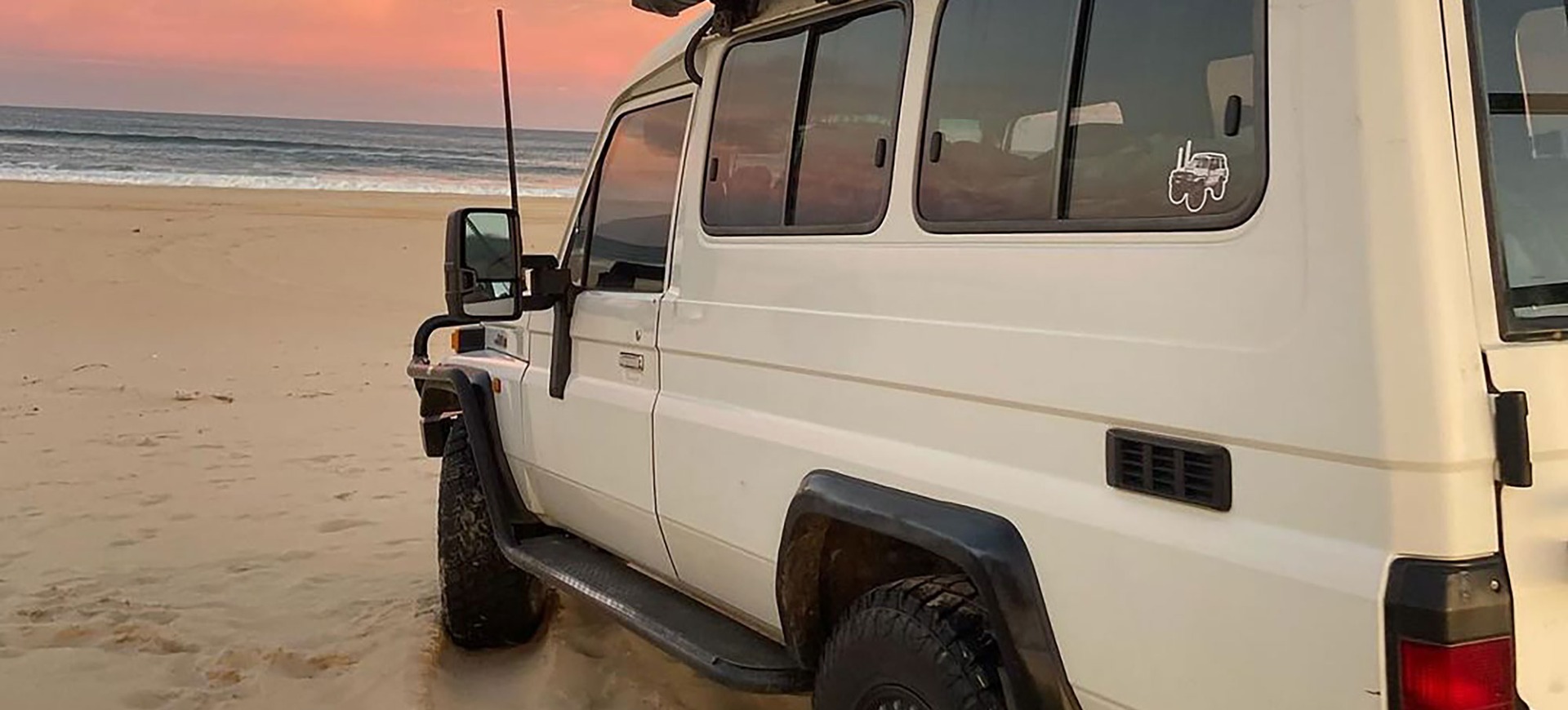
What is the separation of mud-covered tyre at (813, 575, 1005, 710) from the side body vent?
476 mm

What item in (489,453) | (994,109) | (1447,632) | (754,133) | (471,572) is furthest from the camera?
(471,572)

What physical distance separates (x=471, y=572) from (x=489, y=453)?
516 millimetres

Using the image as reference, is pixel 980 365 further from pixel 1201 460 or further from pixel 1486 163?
pixel 1486 163

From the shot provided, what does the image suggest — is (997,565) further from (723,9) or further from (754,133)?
(723,9)

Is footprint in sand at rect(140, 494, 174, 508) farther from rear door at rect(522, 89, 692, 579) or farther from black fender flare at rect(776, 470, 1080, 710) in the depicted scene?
black fender flare at rect(776, 470, 1080, 710)

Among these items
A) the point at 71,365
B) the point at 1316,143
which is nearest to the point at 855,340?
the point at 1316,143

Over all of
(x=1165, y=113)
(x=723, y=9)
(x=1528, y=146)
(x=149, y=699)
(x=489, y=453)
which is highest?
(x=723, y=9)

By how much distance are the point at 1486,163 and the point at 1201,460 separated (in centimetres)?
58

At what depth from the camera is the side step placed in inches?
126

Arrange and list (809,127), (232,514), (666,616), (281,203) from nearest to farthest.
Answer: (809,127)
(666,616)
(232,514)
(281,203)

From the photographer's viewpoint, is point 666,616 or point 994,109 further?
point 666,616

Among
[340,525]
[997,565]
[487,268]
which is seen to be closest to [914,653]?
[997,565]

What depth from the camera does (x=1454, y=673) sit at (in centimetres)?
181

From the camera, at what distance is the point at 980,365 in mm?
2498
